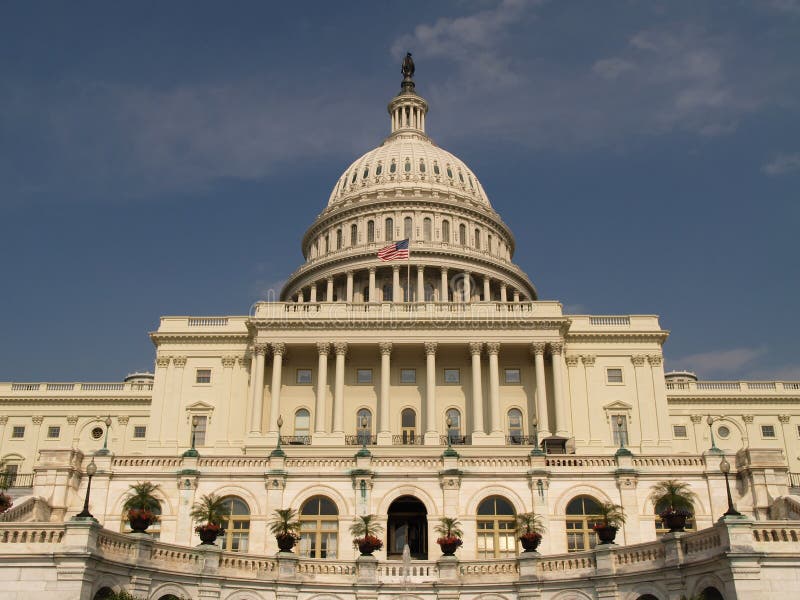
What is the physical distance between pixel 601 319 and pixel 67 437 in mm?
59376

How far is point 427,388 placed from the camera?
78750 mm

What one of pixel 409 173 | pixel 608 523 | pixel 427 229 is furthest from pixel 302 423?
pixel 409 173

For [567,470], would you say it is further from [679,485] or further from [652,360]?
[652,360]

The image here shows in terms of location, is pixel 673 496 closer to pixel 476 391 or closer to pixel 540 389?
pixel 540 389

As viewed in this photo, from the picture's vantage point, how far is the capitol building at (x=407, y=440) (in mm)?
33188

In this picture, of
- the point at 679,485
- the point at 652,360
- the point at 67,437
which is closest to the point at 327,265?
the point at 67,437

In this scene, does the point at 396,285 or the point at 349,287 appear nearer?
the point at 396,285

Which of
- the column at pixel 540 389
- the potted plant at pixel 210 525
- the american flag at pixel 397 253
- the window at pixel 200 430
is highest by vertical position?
the american flag at pixel 397 253

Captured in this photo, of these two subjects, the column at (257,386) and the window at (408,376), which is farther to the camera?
the window at (408,376)

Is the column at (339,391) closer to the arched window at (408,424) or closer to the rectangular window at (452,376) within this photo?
the arched window at (408,424)

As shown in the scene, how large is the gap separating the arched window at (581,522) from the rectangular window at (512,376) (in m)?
36.3

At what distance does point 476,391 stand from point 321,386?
535 inches

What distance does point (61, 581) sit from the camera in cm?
2994

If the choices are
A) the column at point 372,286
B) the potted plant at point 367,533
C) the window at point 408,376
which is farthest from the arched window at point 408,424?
the potted plant at point 367,533
